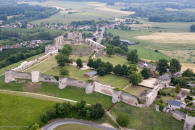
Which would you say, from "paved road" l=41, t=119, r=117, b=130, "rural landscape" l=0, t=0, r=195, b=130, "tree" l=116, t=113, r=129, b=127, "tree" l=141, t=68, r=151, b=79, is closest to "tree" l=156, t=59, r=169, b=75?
"rural landscape" l=0, t=0, r=195, b=130

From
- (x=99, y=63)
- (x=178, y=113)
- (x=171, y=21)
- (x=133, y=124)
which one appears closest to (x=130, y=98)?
(x=133, y=124)

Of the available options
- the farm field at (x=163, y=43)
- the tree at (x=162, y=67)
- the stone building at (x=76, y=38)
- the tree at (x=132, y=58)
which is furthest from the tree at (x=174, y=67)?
the stone building at (x=76, y=38)

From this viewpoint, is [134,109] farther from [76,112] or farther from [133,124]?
[76,112]

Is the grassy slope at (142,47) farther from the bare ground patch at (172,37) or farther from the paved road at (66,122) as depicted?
the paved road at (66,122)

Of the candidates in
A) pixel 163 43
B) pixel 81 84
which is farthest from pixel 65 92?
pixel 163 43

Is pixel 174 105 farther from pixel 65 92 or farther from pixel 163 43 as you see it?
pixel 163 43

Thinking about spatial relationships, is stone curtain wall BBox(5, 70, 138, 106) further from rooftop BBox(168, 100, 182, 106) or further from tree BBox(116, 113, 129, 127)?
rooftop BBox(168, 100, 182, 106)
